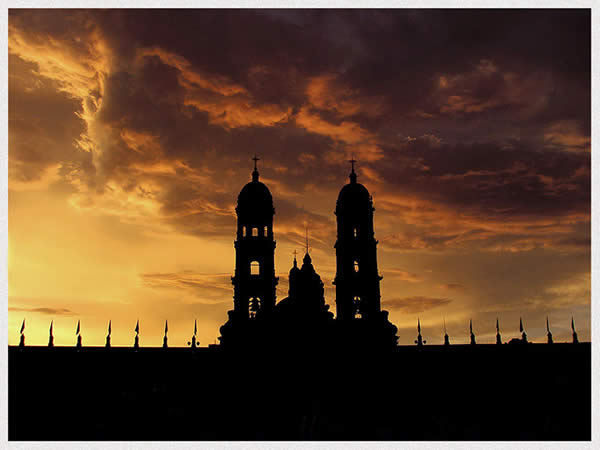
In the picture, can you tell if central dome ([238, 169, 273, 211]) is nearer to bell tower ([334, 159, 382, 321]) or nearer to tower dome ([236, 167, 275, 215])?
tower dome ([236, 167, 275, 215])

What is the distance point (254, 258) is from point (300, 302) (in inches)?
346

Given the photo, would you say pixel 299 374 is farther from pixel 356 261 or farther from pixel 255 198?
pixel 255 198

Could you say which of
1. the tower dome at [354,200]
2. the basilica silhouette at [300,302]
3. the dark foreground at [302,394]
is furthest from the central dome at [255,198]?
the dark foreground at [302,394]

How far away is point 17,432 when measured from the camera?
216 ft

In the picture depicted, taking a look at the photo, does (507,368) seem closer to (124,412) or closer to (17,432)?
(124,412)

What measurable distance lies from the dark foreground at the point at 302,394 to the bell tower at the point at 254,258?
6.04 m

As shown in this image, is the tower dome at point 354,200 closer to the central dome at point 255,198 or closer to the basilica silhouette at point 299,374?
the basilica silhouette at point 299,374

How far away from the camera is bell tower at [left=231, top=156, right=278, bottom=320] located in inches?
3172

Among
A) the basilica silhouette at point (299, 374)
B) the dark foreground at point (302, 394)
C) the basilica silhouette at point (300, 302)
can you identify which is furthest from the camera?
the basilica silhouette at point (300, 302)

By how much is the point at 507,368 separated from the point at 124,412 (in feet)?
153

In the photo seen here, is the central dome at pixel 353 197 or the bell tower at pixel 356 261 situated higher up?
the central dome at pixel 353 197

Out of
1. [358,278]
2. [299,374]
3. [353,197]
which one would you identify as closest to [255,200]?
[353,197]

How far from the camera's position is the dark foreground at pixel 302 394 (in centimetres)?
6681

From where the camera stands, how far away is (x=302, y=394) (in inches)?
2992
